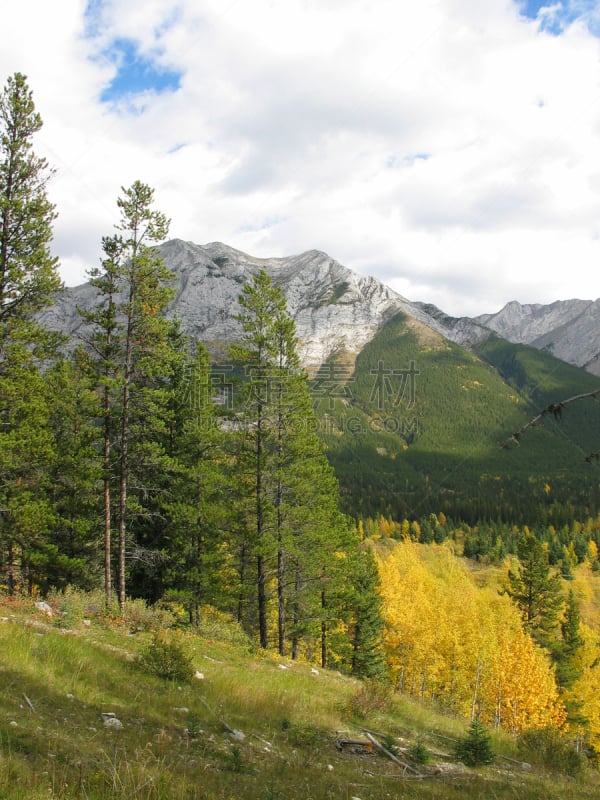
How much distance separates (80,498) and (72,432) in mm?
3397

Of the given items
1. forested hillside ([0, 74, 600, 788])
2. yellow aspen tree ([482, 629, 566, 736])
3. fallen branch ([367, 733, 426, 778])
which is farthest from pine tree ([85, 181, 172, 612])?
yellow aspen tree ([482, 629, 566, 736])

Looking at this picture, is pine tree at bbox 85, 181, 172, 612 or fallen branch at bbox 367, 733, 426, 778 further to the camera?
pine tree at bbox 85, 181, 172, 612

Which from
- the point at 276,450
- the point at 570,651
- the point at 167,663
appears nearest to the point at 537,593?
the point at 570,651

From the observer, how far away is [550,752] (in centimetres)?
1301

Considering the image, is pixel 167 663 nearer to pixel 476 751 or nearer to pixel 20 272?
pixel 476 751

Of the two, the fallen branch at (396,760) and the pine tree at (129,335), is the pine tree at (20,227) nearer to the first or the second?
the pine tree at (129,335)

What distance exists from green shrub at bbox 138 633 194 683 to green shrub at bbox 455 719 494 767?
6362 millimetres

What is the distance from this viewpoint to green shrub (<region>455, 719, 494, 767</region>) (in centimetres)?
1070

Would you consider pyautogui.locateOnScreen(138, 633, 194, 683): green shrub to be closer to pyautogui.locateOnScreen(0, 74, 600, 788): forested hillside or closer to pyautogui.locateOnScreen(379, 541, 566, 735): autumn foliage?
pyautogui.locateOnScreen(0, 74, 600, 788): forested hillside

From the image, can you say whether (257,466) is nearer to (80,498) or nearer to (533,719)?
(80,498)

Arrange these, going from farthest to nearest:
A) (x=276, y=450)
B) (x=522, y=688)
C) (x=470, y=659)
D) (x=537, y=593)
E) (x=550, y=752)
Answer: (x=537, y=593)
(x=470, y=659)
(x=522, y=688)
(x=276, y=450)
(x=550, y=752)

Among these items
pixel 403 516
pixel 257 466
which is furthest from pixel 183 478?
pixel 403 516

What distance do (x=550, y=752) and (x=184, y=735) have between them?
35.6 ft

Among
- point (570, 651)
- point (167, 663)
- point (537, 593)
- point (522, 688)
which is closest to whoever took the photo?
point (167, 663)
